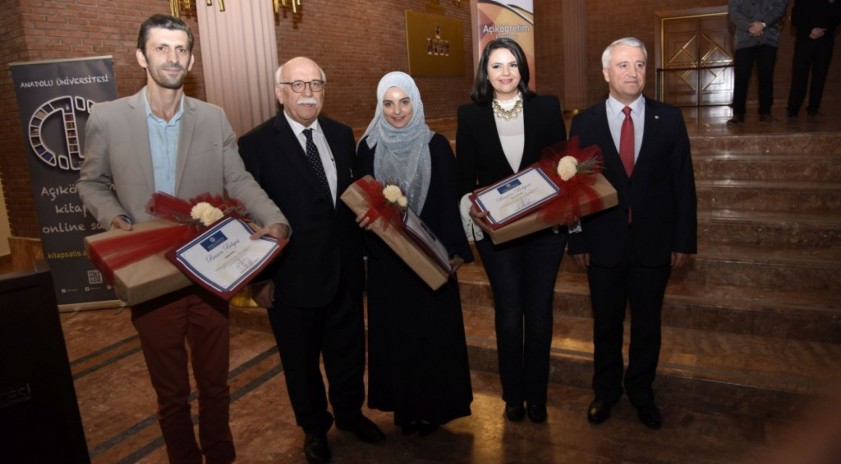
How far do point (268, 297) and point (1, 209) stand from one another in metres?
6.67

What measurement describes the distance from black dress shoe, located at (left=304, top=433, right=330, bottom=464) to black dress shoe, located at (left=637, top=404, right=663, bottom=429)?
1.47 m

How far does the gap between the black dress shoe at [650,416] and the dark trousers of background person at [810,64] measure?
4.76 meters

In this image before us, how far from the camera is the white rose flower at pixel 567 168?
95.0 inches

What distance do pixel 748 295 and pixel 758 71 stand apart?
356cm

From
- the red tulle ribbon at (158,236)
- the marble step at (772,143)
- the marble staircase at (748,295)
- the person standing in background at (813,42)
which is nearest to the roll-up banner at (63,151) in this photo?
the marble staircase at (748,295)

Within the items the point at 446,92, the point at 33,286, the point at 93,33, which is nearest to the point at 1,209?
the point at 93,33

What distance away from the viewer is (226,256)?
2061mm

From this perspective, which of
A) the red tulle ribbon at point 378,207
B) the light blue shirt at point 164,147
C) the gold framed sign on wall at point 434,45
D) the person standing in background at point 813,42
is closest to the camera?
the light blue shirt at point 164,147

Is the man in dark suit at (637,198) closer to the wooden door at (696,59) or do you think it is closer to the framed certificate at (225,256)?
the framed certificate at (225,256)

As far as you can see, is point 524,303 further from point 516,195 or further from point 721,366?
point 721,366

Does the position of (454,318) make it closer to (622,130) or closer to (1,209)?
(622,130)

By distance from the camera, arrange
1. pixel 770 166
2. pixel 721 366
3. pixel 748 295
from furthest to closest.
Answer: pixel 770 166
pixel 748 295
pixel 721 366

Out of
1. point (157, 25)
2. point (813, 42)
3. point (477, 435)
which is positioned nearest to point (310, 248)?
point (157, 25)

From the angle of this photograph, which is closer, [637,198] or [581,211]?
[581,211]
